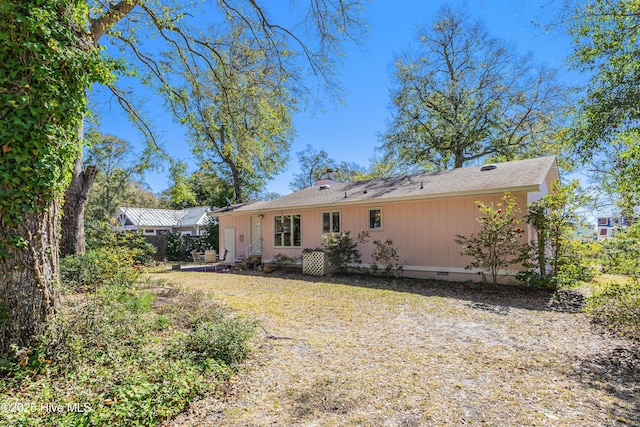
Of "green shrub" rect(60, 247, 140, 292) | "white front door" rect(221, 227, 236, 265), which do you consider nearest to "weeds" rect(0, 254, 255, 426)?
"green shrub" rect(60, 247, 140, 292)

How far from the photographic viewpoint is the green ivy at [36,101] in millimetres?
3152

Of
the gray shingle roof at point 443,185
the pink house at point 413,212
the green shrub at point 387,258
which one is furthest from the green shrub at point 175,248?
the green shrub at point 387,258

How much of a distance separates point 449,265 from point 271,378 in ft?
25.5

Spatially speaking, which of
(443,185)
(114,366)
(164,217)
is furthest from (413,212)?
(164,217)

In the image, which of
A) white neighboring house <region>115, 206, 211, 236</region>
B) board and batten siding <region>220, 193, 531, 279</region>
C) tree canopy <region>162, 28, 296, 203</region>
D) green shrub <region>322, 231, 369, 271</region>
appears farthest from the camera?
white neighboring house <region>115, 206, 211, 236</region>

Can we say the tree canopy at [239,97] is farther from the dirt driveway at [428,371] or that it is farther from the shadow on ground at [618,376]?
the shadow on ground at [618,376]

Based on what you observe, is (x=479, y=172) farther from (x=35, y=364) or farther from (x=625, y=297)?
(x=35, y=364)

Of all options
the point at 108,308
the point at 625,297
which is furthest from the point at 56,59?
the point at 625,297

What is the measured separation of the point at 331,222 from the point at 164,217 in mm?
22828

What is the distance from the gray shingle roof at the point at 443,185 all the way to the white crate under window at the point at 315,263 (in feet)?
6.48

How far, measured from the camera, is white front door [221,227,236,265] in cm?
1667

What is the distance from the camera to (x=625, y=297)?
13.5 feet

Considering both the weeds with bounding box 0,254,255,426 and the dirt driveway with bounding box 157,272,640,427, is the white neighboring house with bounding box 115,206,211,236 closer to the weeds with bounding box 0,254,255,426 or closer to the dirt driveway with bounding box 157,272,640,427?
the dirt driveway with bounding box 157,272,640,427

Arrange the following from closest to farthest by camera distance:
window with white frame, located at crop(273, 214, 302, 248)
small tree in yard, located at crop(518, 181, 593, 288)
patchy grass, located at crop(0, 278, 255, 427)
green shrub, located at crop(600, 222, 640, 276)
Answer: patchy grass, located at crop(0, 278, 255, 427) < green shrub, located at crop(600, 222, 640, 276) < small tree in yard, located at crop(518, 181, 593, 288) < window with white frame, located at crop(273, 214, 302, 248)
